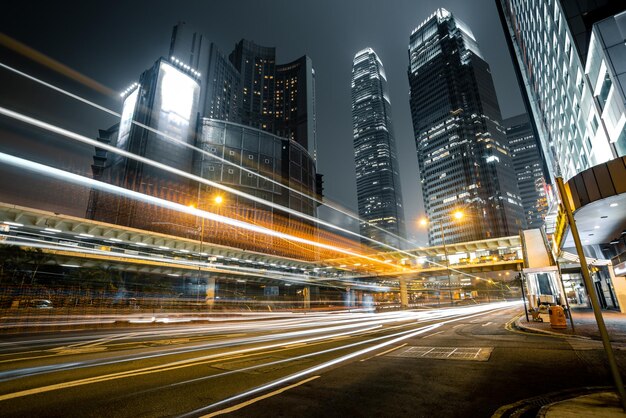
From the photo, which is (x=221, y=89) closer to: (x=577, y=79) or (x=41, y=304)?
(x=41, y=304)

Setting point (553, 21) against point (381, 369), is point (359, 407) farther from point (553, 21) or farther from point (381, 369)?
point (553, 21)

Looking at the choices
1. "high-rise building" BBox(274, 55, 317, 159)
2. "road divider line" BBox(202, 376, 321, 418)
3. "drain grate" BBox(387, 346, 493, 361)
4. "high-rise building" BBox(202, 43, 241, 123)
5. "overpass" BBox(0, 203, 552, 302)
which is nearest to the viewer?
"road divider line" BBox(202, 376, 321, 418)

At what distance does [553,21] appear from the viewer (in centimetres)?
2955

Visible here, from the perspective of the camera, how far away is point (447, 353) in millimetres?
9961

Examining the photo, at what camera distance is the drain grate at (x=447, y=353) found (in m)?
9.17

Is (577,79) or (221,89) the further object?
(221,89)

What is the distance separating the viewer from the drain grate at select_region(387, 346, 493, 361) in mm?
9172

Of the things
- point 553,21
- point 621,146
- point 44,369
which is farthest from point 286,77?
point 44,369

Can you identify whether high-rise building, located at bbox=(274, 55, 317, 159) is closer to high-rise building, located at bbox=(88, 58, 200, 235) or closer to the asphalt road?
high-rise building, located at bbox=(88, 58, 200, 235)

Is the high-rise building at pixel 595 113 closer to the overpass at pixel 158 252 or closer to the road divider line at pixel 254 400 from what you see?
the overpass at pixel 158 252

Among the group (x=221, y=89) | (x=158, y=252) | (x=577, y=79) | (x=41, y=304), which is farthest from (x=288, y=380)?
(x=221, y=89)

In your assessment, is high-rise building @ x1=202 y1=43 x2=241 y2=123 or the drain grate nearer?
the drain grate

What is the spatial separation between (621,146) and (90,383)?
105 feet

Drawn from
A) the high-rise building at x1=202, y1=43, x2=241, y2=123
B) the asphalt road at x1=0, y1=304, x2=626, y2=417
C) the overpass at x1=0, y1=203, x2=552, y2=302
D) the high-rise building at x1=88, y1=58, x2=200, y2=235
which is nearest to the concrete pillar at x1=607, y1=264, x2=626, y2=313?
the overpass at x1=0, y1=203, x2=552, y2=302
